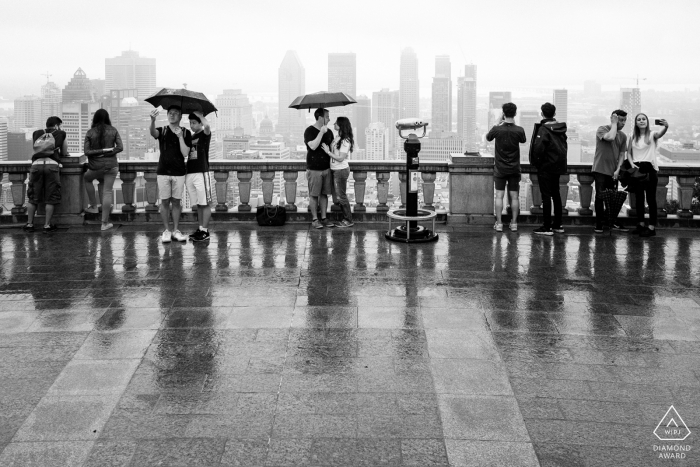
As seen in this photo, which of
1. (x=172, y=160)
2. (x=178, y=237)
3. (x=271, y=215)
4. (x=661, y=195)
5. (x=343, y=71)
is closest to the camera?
(x=172, y=160)

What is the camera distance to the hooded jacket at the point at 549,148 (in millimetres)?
12242

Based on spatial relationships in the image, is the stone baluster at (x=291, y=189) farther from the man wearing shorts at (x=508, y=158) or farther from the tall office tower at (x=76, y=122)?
the tall office tower at (x=76, y=122)

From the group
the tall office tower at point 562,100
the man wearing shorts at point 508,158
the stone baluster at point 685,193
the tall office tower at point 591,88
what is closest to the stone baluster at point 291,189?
the man wearing shorts at point 508,158

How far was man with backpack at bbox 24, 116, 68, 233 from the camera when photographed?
41.0 ft

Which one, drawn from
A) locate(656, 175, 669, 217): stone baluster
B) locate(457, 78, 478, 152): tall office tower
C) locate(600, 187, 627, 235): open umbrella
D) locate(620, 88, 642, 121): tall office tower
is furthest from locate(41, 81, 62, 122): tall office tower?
locate(656, 175, 669, 217): stone baluster

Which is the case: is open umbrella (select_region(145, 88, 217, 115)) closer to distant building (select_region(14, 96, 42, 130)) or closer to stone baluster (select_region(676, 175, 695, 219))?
stone baluster (select_region(676, 175, 695, 219))

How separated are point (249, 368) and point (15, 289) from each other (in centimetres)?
372

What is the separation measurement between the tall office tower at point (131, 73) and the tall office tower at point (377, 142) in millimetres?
16909

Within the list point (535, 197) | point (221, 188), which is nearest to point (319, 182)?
point (221, 188)

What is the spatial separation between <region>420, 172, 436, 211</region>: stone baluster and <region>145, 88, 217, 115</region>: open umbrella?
362 centimetres

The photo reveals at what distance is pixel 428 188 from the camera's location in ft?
43.5

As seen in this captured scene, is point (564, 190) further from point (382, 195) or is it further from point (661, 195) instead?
point (382, 195)

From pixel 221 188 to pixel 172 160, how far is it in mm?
1954

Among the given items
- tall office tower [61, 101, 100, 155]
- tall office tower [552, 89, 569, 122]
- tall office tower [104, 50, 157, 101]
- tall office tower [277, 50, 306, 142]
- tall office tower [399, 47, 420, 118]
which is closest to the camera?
tall office tower [61, 101, 100, 155]
